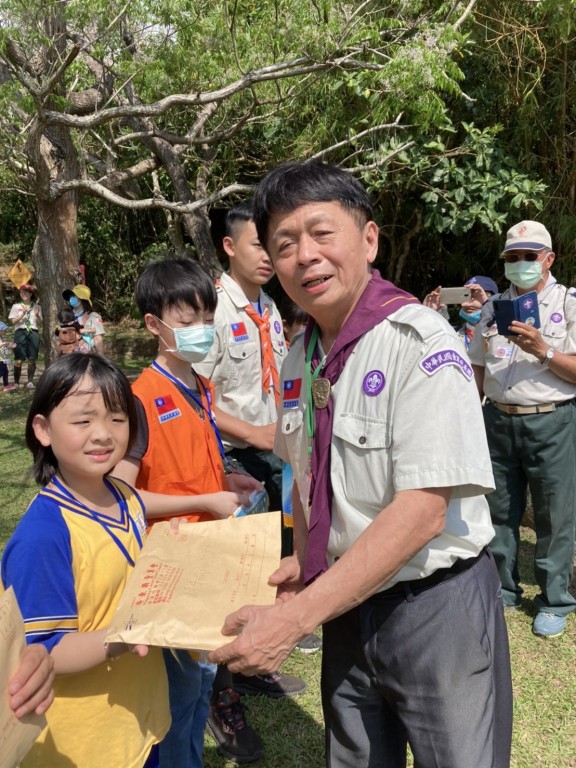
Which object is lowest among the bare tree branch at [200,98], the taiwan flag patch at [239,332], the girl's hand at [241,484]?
the girl's hand at [241,484]

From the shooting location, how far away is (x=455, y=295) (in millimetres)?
4312

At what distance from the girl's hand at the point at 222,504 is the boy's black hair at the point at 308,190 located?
92 cm

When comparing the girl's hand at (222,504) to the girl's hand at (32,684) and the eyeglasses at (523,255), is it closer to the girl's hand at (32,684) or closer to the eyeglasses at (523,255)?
the girl's hand at (32,684)

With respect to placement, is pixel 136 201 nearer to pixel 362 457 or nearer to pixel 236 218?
pixel 236 218

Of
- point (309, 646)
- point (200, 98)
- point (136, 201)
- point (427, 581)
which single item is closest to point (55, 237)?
point (136, 201)

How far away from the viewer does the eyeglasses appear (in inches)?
136

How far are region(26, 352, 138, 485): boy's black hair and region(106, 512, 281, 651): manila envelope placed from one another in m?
0.32

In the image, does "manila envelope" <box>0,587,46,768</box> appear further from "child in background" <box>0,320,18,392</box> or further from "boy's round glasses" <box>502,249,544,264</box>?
"child in background" <box>0,320,18,392</box>

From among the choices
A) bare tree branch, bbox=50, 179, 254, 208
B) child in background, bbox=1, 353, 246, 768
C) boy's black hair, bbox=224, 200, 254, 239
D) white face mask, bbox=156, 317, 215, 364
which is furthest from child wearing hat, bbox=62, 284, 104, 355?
child in background, bbox=1, 353, 246, 768

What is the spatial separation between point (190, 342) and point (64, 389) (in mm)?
705

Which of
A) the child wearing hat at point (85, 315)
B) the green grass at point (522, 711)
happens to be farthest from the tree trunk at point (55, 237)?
the green grass at point (522, 711)

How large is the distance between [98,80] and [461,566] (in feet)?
24.1

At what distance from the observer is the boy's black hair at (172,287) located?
2.33m

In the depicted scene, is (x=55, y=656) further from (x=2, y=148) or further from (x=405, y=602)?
(x=2, y=148)
